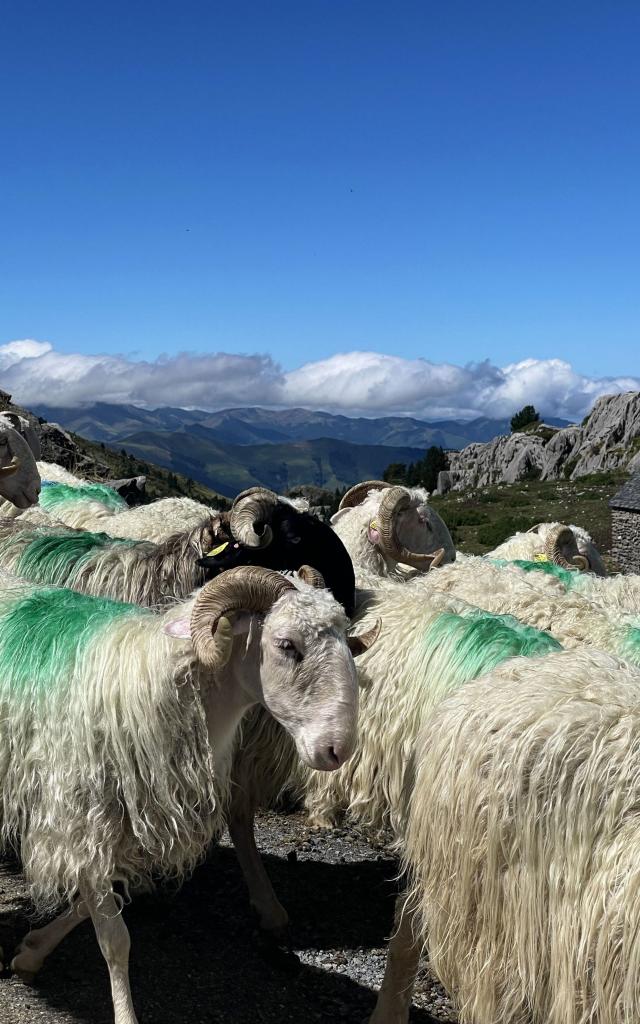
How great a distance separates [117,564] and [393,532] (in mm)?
3004

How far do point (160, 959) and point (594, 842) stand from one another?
3.07m

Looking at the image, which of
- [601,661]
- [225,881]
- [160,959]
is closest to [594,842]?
[601,661]

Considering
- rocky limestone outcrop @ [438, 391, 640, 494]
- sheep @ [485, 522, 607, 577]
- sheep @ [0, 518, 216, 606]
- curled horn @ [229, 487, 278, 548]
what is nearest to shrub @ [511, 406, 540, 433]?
rocky limestone outcrop @ [438, 391, 640, 494]

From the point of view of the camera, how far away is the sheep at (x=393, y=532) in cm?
895

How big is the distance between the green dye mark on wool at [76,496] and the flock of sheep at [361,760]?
5.59 metres

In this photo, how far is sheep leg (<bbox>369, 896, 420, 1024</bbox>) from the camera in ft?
15.9

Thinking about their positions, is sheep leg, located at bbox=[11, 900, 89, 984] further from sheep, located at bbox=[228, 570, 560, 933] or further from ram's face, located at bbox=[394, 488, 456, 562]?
ram's face, located at bbox=[394, 488, 456, 562]

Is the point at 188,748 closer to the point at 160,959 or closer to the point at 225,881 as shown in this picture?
the point at 160,959

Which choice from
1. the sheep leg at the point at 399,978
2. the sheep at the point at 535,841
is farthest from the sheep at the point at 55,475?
the sheep at the point at 535,841

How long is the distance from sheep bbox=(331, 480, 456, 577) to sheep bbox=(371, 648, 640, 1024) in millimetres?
4466

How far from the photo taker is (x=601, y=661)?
4.39 metres

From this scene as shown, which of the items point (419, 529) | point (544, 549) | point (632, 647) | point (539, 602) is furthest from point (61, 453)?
point (632, 647)

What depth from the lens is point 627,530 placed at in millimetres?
27094

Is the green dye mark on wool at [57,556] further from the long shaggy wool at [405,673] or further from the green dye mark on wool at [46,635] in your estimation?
the long shaggy wool at [405,673]
